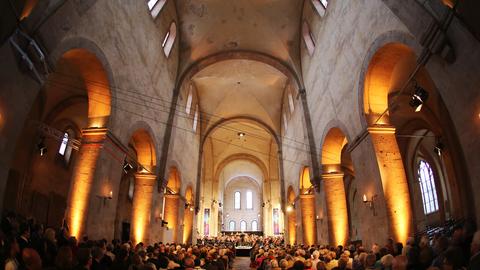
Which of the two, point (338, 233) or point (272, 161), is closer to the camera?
point (338, 233)

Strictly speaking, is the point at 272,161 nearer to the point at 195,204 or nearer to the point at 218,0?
the point at 195,204

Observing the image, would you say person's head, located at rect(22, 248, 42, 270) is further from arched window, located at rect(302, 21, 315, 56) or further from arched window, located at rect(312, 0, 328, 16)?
arched window, located at rect(302, 21, 315, 56)

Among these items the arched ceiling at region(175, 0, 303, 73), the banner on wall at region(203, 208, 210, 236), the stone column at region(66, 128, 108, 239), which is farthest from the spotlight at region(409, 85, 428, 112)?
the banner on wall at region(203, 208, 210, 236)

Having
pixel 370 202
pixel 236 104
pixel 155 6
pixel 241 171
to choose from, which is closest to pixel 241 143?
pixel 236 104

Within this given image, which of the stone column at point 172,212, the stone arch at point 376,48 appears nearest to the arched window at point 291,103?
the stone column at point 172,212

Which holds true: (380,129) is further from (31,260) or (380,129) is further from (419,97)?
(31,260)

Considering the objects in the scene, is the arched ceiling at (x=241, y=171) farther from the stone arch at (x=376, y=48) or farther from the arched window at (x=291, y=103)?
the stone arch at (x=376, y=48)

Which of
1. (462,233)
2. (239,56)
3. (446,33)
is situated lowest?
(462,233)

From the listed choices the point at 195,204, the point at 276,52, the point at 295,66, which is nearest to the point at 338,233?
the point at 295,66

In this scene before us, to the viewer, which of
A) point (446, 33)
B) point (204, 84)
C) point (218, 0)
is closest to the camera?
point (446, 33)

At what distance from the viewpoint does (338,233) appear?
13.9m

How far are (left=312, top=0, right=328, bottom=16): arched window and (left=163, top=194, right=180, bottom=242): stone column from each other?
513 inches

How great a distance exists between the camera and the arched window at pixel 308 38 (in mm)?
15984

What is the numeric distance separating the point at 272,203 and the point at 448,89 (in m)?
31.7
